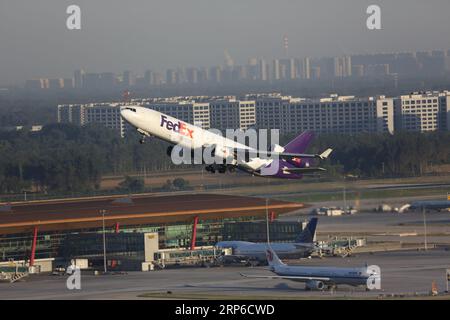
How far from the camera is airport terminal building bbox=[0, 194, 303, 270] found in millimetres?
138875

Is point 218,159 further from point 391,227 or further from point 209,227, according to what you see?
point 391,227

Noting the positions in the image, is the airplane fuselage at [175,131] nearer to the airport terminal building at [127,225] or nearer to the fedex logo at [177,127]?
the fedex logo at [177,127]

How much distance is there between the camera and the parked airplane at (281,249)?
446 ft

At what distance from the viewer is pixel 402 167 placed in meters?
182

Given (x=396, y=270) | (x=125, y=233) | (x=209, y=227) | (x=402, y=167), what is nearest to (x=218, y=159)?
(x=396, y=270)

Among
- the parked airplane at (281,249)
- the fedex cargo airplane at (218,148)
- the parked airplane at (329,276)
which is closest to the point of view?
the fedex cargo airplane at (218,148)

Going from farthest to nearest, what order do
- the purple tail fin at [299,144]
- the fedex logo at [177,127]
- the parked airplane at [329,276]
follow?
the parked airplane at [329,276] → the purple tail fin at [299,144] → the fedex logo at [177,127]

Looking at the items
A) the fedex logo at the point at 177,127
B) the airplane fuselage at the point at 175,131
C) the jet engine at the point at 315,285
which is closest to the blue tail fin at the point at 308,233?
the jet engine at the point at 315,285

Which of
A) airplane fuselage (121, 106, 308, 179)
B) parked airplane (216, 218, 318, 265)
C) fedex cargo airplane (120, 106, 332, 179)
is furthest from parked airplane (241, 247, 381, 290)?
parked airplane (216, 218, 318, 265)

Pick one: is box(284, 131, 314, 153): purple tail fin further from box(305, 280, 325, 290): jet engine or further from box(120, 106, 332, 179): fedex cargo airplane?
box(305, 280, 325, 290): jet engine

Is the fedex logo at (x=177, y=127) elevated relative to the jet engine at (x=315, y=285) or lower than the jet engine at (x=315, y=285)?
elevated

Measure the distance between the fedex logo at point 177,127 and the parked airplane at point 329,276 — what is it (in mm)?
25343

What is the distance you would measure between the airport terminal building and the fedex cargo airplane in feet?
127
